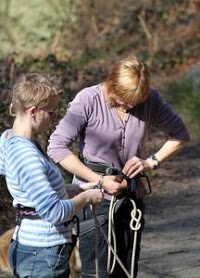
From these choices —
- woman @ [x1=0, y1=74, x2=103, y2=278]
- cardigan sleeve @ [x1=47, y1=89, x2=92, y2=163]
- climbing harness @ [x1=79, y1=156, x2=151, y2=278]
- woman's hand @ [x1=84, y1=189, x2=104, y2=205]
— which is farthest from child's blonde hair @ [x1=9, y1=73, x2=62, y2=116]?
climbing harness @ [x1=79, y1=156, x2=151, y2=278]

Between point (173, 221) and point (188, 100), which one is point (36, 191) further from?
point (188, 100)

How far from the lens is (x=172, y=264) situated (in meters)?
7.22

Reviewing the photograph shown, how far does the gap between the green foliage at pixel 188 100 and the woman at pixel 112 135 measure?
7387 millimetres

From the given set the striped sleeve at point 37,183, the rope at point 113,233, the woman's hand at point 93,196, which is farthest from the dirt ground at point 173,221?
the striped sleeve at point 37,183

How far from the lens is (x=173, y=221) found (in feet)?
28.9

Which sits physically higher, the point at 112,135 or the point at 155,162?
the point at 112,135

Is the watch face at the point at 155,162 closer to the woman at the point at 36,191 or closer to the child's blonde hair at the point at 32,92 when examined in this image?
the woman at the point at 36,191

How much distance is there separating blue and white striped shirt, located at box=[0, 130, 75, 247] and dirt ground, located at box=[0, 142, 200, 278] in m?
2.72

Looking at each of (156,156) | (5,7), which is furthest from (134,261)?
(5,7)

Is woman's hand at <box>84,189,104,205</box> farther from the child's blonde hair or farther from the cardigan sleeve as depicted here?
the cardigan sleeve

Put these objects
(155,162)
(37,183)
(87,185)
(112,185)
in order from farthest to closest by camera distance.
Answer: (155,162)
(112,185)
(87,185)
(37,183)

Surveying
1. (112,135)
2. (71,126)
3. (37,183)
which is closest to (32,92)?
(37,183)

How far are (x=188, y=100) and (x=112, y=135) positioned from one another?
27.6ft

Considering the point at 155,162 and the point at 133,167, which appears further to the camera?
the point at 155,162
